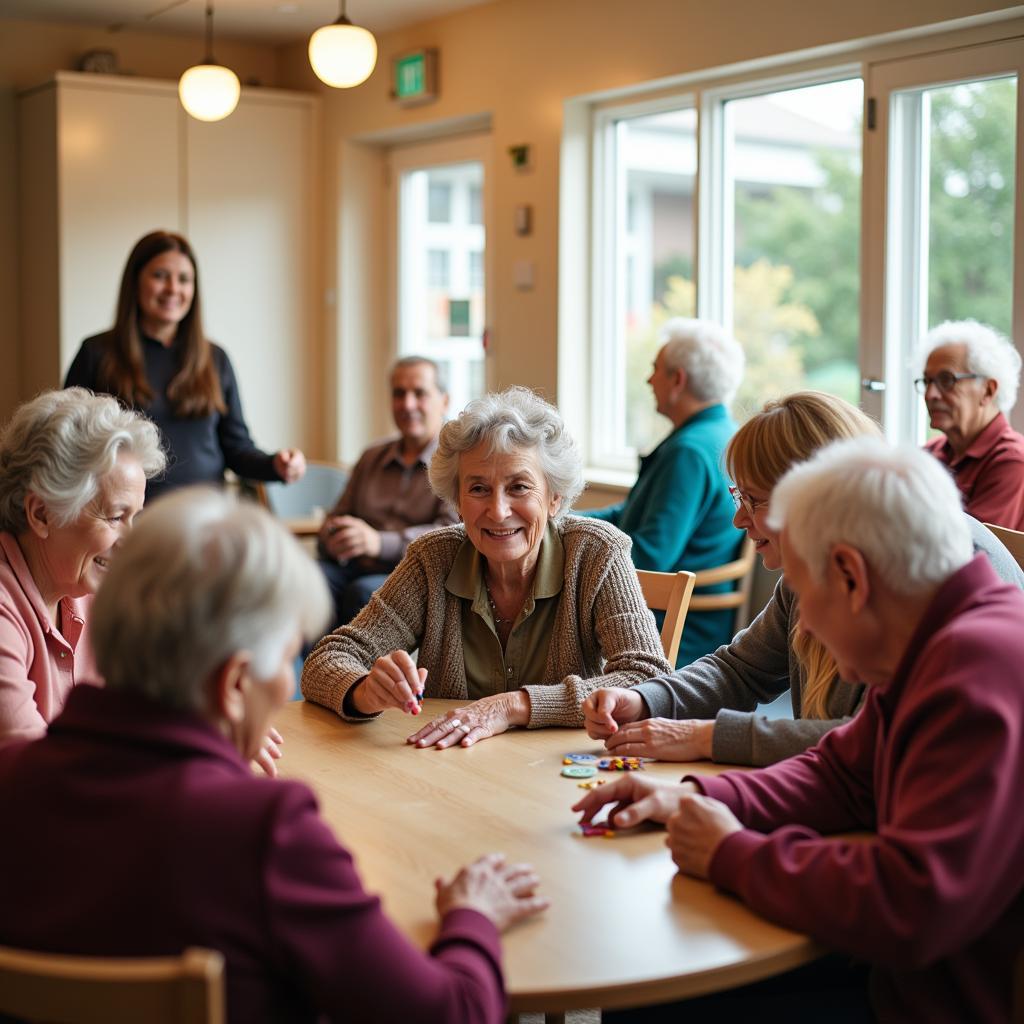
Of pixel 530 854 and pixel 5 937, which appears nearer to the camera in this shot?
pixel 5 937

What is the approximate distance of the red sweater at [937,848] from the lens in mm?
1363

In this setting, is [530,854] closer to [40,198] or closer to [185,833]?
[185,833]

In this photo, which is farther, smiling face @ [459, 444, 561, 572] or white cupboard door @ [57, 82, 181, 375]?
white cupboard door @ [57, 82, 181, 375]

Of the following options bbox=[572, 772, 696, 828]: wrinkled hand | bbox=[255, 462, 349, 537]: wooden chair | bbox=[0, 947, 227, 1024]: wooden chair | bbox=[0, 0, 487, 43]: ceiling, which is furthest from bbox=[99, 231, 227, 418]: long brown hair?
bbox=[0, 947, 227, 1024]: wooden chair

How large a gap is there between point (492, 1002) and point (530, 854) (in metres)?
0.39

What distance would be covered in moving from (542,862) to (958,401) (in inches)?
109

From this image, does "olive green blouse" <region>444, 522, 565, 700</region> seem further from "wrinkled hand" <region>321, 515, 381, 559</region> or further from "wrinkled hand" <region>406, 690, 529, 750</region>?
"wrinkled hand" <region>321, 515, 381, 559</region>

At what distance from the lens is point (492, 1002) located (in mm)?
1296

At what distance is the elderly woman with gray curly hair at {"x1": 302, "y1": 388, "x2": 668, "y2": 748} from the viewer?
256cm

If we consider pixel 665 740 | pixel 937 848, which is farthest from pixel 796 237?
pixel 937 848

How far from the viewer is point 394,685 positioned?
226 centimetres

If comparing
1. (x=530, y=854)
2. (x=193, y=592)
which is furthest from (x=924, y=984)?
(x=193, y=592)

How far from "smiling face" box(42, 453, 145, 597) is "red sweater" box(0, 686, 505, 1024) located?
2.93ft

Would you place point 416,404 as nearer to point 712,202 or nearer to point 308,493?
point 308,493
